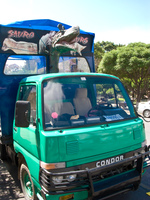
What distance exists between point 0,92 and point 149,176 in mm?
3788

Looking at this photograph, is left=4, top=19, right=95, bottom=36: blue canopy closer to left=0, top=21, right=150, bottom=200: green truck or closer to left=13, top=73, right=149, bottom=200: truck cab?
left=0, top=21, right=150, bottom=200: green truck

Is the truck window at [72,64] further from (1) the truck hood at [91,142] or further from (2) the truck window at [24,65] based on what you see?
(1) the truck hood at [91,142]

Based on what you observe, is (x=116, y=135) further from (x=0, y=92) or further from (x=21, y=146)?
(x=0, y=92)

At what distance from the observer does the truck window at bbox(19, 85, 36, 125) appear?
312 cm

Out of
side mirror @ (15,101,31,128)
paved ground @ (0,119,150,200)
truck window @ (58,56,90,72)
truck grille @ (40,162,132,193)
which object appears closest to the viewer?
truck grille @ (40,162,132,193)

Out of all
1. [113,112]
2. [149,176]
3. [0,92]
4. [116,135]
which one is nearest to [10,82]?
[0,92]

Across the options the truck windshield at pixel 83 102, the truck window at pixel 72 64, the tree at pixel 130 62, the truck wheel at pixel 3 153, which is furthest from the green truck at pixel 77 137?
the tree at pixel 130 62

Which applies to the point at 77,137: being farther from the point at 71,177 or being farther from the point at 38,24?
the point at 38,24

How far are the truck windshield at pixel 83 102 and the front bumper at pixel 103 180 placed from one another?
67 cm

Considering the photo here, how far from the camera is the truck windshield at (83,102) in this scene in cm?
291

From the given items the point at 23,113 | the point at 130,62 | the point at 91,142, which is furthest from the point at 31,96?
the point at 130,62

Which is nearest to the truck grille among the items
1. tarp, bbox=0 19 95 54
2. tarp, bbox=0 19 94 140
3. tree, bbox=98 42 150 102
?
tarp, bbox=0 19 94 140

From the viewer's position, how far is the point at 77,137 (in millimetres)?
2617

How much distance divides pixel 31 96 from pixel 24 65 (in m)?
1.45
